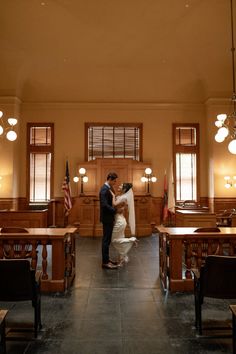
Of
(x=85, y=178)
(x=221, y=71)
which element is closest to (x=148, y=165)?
(x=85, y=178)

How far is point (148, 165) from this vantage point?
10.5 metres

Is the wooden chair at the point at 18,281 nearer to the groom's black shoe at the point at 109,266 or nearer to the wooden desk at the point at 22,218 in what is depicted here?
the groom's black shoe at the point at 109,266

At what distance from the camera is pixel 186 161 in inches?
432

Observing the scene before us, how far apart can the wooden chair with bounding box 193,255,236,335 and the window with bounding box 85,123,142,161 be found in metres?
8.11

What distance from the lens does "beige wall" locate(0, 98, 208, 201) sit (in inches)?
420

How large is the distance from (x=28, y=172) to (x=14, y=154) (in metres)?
0.85

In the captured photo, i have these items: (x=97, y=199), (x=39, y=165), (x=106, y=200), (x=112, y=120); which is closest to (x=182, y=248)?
(x=106, y=200)

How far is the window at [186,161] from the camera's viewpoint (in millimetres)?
10891

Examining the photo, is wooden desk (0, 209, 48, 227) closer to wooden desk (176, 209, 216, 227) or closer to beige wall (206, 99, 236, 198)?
wooden desk (176, 209, 216, 227)

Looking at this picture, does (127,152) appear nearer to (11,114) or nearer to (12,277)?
(11,114)

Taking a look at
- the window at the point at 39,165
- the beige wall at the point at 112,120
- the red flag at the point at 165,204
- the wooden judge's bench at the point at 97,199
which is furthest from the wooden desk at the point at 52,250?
the window at the point at 39,165

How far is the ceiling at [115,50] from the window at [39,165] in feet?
4.22

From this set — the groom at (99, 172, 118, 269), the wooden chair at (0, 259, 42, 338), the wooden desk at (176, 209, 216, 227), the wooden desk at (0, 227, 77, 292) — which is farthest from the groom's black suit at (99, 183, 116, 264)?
the wooden desk at (176, 209, 216, 227)

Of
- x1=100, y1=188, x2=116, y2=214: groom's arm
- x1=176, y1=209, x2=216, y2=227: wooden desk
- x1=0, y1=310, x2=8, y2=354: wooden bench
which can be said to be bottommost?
x1=0, y1=310, x2=8, y2=354: wooden bench
